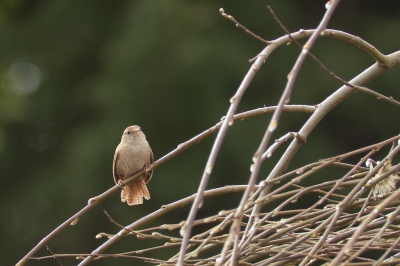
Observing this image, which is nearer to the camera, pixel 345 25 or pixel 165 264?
pixel 165 264

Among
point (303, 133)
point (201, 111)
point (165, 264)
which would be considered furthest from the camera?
point (201, 111)

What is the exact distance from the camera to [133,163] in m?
3.79

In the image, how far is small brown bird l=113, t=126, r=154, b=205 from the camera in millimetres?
3783

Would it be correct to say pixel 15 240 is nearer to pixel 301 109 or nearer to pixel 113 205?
pixel 113 205

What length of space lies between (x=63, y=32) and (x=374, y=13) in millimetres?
3827

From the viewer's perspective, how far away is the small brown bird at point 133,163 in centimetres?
378

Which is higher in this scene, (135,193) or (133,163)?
(133,163)

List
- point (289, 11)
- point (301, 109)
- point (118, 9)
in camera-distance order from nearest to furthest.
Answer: point (301, 109), point (289, 11), point (118, 9)

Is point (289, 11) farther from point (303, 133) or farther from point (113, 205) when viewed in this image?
point (303, 133)

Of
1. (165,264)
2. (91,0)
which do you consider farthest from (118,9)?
(165,264)

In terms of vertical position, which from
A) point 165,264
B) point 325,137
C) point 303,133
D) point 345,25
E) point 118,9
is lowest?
point 165,264

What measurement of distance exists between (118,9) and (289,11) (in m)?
2.12

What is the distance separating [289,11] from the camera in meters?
7.64

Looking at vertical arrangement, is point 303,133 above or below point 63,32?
below
